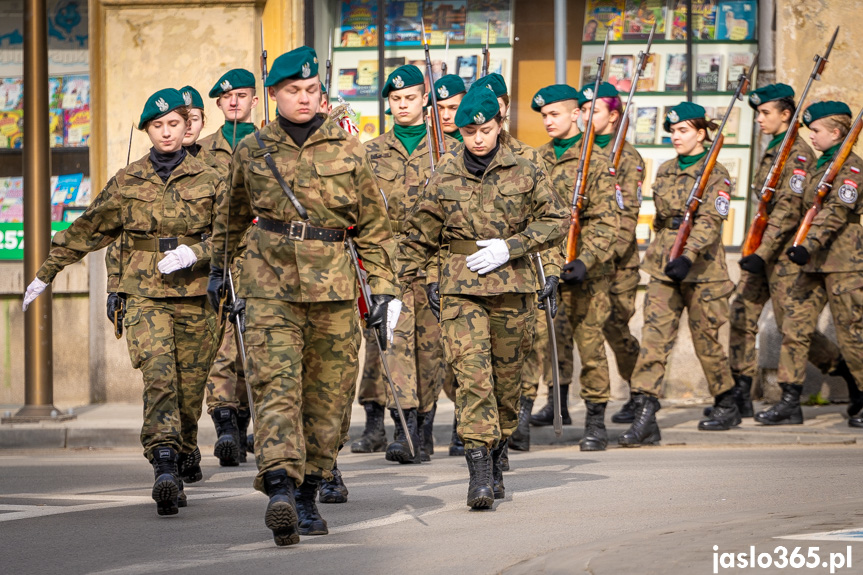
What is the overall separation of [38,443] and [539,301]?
5.26 m

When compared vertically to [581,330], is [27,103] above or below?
above

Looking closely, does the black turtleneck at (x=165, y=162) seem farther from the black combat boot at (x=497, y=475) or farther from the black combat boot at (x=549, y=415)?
the black combat boot at (x=549, y=415)

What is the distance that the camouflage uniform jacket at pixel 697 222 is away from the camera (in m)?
10.5

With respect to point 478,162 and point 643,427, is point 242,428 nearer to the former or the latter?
point 643,427

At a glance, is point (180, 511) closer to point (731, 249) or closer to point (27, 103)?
point (27, 103)

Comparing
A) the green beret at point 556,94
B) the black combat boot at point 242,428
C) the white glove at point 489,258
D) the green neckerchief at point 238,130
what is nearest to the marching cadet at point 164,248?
the white glove at point 489,258

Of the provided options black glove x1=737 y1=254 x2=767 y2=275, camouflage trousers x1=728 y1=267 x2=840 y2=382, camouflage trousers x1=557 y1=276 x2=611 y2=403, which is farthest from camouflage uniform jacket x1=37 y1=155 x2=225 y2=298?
camouflage trousers x1=728 y1=267 x2=840 y2=382

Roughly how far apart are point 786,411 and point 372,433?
3.25 metres

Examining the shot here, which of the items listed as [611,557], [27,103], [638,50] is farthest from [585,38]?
[611,557]

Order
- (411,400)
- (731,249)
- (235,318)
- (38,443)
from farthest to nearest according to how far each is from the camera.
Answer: (731,249) < (38,443) < (411,400) < (235,318)

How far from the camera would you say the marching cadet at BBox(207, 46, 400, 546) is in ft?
20.6

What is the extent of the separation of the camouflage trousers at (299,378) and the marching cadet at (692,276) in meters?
4.25

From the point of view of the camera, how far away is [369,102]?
45.2 feet

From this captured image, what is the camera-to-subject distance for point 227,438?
9305 mm
